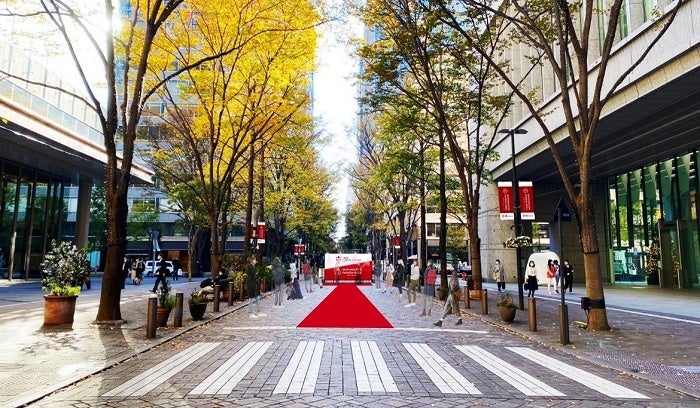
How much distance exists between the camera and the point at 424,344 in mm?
9695

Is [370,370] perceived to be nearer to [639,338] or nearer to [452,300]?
[639,338]

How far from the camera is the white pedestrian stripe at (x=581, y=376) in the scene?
611 cm

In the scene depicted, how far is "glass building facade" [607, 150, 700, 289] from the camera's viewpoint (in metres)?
24.7

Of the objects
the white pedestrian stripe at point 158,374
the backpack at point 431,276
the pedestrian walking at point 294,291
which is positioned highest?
the backpack at point 431,276

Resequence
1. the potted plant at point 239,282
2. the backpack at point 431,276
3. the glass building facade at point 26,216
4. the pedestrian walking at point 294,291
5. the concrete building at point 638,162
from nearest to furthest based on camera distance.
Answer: the concrete building at point 638,162, the backpack at point 431,276, the potted plant at point 239,282, the pedestrian walking at point 294,291, the glass building facade at point 26,216

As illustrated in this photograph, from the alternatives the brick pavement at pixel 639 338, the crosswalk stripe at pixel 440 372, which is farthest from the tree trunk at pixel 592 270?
the crosswalk stripe at pixel 440 372

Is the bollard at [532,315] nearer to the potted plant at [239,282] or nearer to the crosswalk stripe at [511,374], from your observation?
the crosswalk stripe at [511,374]

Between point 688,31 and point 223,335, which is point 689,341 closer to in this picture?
point 688,31

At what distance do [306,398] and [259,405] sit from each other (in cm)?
56

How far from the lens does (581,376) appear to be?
705cm

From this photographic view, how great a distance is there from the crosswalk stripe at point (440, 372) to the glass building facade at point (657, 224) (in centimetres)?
2167

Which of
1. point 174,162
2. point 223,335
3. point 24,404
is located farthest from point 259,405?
point 174,162

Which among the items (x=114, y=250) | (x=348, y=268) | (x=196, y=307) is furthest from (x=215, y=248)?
(x=348, y=268)

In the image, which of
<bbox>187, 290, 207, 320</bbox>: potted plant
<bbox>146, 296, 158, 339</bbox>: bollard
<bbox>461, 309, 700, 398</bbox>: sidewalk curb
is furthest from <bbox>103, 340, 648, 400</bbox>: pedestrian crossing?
<bbox>187, 290, 207, 320</bbox>: potted plant
